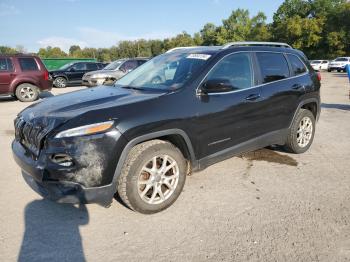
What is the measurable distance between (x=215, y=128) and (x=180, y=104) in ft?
1.88

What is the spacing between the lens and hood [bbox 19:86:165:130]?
3119mm

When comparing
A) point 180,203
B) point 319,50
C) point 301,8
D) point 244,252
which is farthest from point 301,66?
point 301,8

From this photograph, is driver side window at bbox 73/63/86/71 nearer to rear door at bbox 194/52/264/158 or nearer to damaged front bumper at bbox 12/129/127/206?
rear door at bbox 194/52/264/158

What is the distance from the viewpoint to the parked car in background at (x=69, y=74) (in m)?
18.9

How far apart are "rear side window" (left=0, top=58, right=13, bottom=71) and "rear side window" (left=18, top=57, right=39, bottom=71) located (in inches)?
13.9

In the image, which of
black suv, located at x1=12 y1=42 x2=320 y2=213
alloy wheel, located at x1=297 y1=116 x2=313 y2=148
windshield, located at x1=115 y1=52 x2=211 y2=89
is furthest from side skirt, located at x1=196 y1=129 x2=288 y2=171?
windshield, located at x1=115 y1=52 x2=211 y2=89

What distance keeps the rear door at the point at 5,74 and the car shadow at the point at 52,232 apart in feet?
32.3

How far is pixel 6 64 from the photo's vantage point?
1205 cm

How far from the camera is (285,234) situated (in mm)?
3066

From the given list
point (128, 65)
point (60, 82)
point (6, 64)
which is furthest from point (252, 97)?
point (60, 82)

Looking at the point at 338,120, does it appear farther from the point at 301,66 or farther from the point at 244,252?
the point at 244,252

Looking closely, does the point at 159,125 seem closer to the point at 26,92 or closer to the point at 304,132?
the point at 304,132

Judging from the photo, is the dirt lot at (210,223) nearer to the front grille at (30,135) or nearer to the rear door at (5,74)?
the front grille at (30,135)

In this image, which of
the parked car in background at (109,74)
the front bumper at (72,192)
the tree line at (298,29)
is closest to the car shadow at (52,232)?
the front bumper at (72,192)
